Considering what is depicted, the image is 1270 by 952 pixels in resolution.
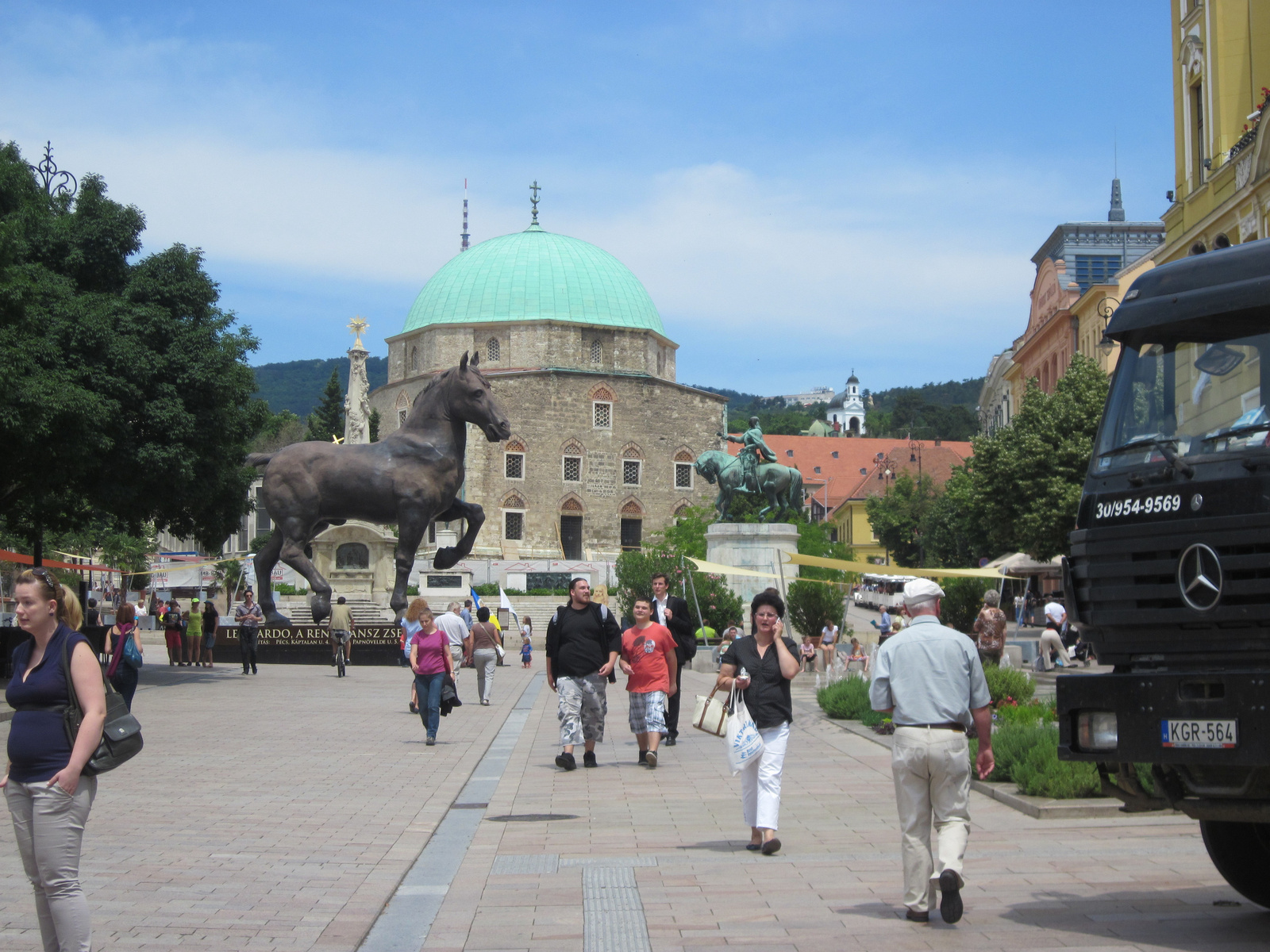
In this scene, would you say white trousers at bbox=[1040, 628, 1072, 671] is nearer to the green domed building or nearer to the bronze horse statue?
the bronze horse statue

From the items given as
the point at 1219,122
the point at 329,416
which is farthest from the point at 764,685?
the point at 329,416

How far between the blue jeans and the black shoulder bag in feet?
29.8

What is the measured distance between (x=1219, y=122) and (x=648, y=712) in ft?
72.5

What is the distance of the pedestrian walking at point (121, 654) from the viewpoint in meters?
14.4

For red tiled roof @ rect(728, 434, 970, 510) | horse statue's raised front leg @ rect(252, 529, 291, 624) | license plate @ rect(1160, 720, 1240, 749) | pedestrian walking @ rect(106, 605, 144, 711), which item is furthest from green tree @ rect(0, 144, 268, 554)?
red tiled roof @ rect(728, 434, 970, 510)

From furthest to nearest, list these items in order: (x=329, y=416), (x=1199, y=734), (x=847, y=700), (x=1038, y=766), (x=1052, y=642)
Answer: (x=329, y=416) < (x=1052, y=642) < (x=847, y=700) < (x=1038, y=766) < (x=1199, y=734)

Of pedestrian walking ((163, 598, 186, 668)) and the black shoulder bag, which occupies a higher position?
the black shoulder bag

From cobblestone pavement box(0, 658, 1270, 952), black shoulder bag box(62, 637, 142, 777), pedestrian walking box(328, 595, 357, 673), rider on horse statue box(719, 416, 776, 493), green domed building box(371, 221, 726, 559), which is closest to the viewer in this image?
black shoulder bag box(62, 637, 142, 777)

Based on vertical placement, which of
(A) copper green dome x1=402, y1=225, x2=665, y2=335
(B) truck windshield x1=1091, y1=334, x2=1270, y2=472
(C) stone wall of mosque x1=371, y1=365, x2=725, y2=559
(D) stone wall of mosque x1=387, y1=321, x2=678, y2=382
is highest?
(A) copper green dome x1=402, y1=225, x2=665, y2=335

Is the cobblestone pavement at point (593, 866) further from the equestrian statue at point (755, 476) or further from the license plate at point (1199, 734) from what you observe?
the equestrian statue at point (755, 476)

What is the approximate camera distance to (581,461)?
7400cm

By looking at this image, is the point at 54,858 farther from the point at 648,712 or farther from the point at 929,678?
the point at 648,712

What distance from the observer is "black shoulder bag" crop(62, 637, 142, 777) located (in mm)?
5184

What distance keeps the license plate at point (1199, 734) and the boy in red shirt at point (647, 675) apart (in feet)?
22.7
